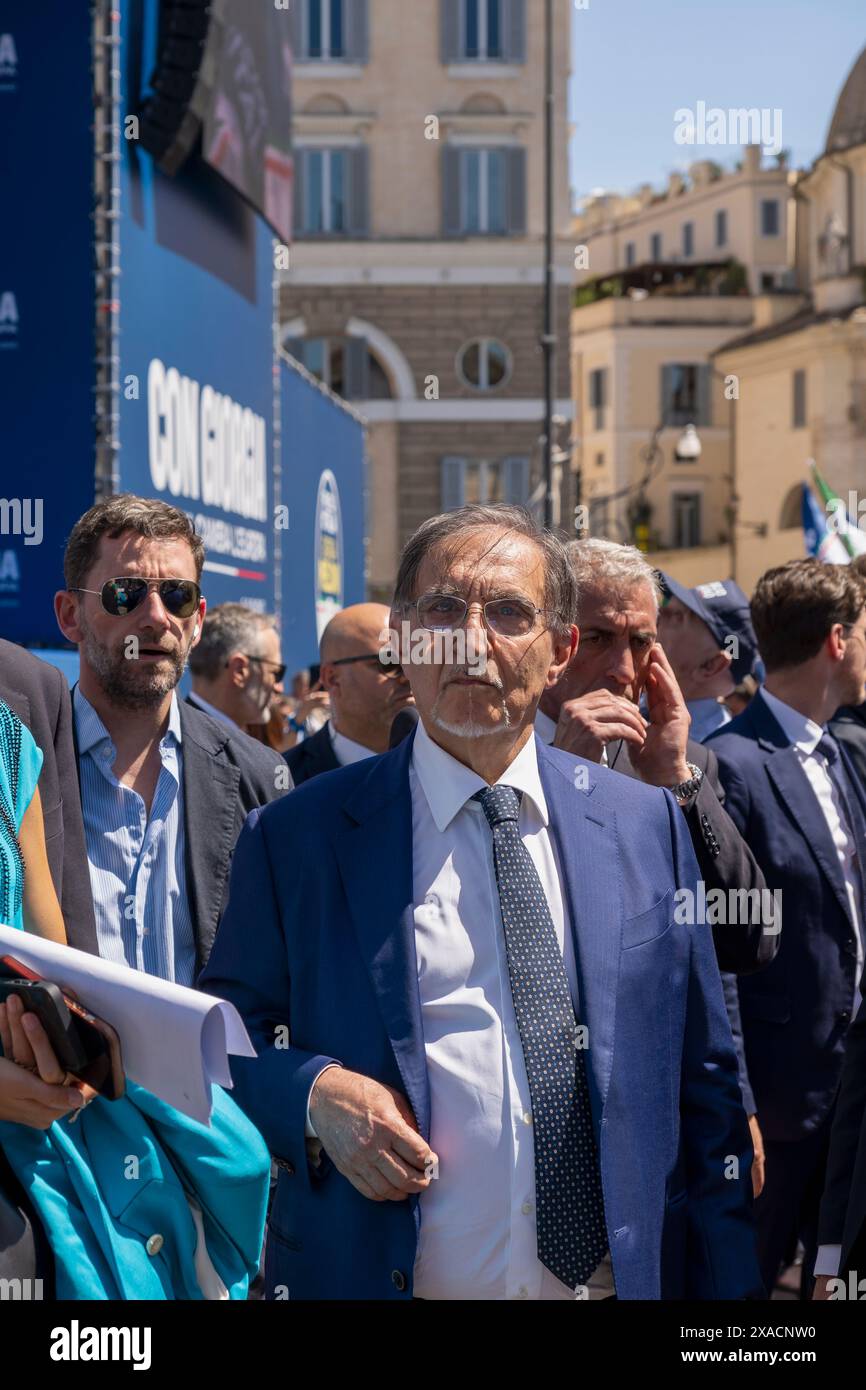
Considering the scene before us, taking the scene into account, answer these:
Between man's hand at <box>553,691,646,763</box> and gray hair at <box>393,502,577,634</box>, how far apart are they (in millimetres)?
440

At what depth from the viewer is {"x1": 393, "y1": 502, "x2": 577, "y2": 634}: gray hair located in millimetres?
3178

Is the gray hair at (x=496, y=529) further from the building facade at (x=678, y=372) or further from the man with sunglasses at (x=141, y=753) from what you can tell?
the building facade at (x=678, y=372)

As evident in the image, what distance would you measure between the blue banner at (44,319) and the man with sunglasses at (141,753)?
3.86m

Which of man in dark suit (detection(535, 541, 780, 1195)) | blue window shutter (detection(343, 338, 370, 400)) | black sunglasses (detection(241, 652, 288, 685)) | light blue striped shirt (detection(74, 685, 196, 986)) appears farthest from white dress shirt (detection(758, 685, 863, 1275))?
blue window shutter (detection(343, 338, 370, 400))

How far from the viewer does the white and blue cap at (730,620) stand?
6461mm

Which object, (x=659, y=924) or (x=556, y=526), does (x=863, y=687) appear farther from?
(x=659, y=924)

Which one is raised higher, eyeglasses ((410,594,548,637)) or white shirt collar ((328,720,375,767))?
eyeglasses ((410,594,548,637))

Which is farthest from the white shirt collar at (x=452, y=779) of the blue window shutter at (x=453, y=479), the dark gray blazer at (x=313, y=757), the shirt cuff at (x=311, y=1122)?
the blue window shutter at (x=453, y=479)

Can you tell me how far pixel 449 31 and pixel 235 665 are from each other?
1261 inches

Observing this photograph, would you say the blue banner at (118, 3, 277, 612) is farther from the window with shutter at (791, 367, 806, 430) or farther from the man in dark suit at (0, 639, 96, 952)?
the window with shutter at (791, 367, 806, 430)

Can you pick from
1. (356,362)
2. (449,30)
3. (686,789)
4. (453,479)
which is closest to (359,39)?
(449,30)

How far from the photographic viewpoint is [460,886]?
3021mm

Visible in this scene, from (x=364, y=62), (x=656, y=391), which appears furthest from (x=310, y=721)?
(x=656, y=391)
